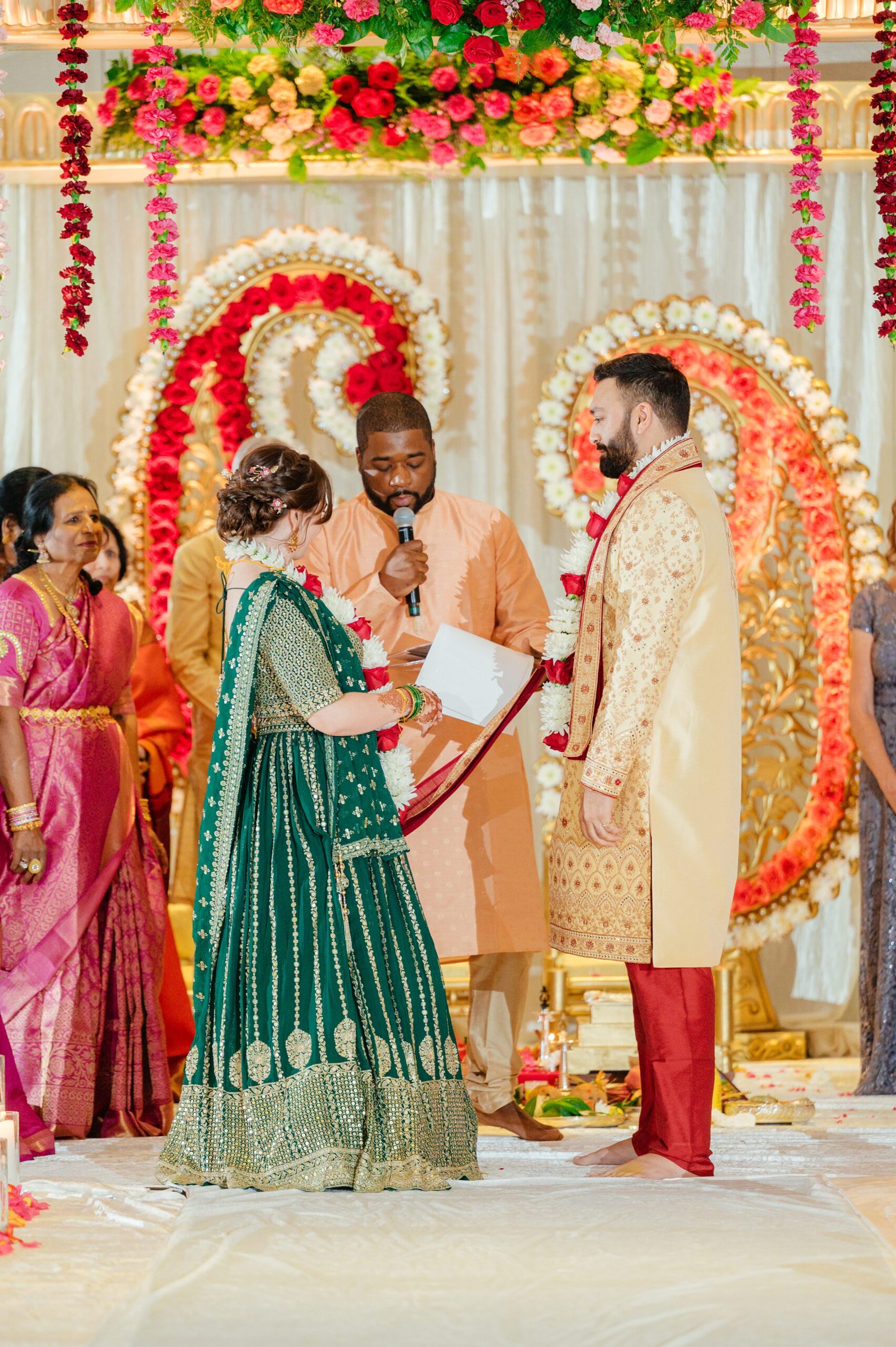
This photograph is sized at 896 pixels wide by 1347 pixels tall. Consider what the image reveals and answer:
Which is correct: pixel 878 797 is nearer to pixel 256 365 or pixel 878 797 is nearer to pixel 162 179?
pixel 256 365

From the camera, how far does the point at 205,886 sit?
11.5 feet

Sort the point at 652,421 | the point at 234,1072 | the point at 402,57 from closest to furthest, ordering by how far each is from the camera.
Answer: the point at 234,1072 < the point at 652,421 < the point at 402,57

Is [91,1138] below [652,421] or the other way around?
below

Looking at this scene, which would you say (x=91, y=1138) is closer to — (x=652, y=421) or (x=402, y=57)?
(x=652, y=421)

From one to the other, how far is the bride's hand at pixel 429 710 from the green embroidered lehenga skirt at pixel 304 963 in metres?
0.18

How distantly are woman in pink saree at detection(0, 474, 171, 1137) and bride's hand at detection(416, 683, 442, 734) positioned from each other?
1.20m

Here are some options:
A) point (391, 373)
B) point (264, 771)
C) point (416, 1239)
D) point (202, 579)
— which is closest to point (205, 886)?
point (264, 771)

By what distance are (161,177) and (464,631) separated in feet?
6.05

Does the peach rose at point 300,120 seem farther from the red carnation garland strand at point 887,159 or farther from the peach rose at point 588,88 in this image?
the red carnation garland strand at point 887,159

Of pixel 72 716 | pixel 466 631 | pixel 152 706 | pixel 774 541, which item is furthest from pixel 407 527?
pixel 774 541

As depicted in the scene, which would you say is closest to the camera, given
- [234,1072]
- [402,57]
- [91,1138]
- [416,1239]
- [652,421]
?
[416,1239]

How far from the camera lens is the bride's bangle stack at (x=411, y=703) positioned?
3.62m

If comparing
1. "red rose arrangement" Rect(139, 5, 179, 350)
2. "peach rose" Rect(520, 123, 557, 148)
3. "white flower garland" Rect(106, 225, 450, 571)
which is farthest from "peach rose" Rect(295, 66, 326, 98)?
"red rose arrangement" Rect(139, 5, 179, 350)

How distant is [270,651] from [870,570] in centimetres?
323
